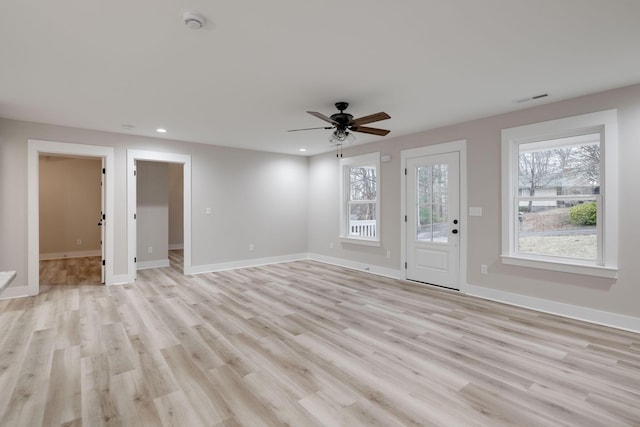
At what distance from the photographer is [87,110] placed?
3.96 m

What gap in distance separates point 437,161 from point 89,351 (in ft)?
16.2

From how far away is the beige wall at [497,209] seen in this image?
10.6 feet

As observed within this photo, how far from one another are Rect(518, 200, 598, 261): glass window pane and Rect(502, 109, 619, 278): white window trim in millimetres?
114

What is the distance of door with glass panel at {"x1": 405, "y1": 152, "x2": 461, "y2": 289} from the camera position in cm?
471

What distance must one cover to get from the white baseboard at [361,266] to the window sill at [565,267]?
6.03ft

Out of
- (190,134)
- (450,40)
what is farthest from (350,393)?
(190,134)

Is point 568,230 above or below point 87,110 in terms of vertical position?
below

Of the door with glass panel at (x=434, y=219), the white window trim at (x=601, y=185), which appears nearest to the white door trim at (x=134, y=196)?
the door with glass panel at (x=434, y=219)

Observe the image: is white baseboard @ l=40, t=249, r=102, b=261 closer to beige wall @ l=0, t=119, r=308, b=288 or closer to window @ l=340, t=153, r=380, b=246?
beige wall @ l=0, t=119, r=308, b=288

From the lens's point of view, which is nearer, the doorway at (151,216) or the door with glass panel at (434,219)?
the door with glass panel at (434,219)

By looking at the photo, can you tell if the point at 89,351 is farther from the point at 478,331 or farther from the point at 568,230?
the point at 568,230

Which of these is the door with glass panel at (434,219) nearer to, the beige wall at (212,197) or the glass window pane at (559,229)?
the glass window pane at (559,229)

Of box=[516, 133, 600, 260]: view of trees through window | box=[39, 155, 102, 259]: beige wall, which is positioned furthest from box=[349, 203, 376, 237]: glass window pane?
box=[39, 155, 102, 259]: beige wall

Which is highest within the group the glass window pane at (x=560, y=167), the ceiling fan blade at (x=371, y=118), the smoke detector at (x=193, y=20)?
the smoke detector at (x=193, y=20)
